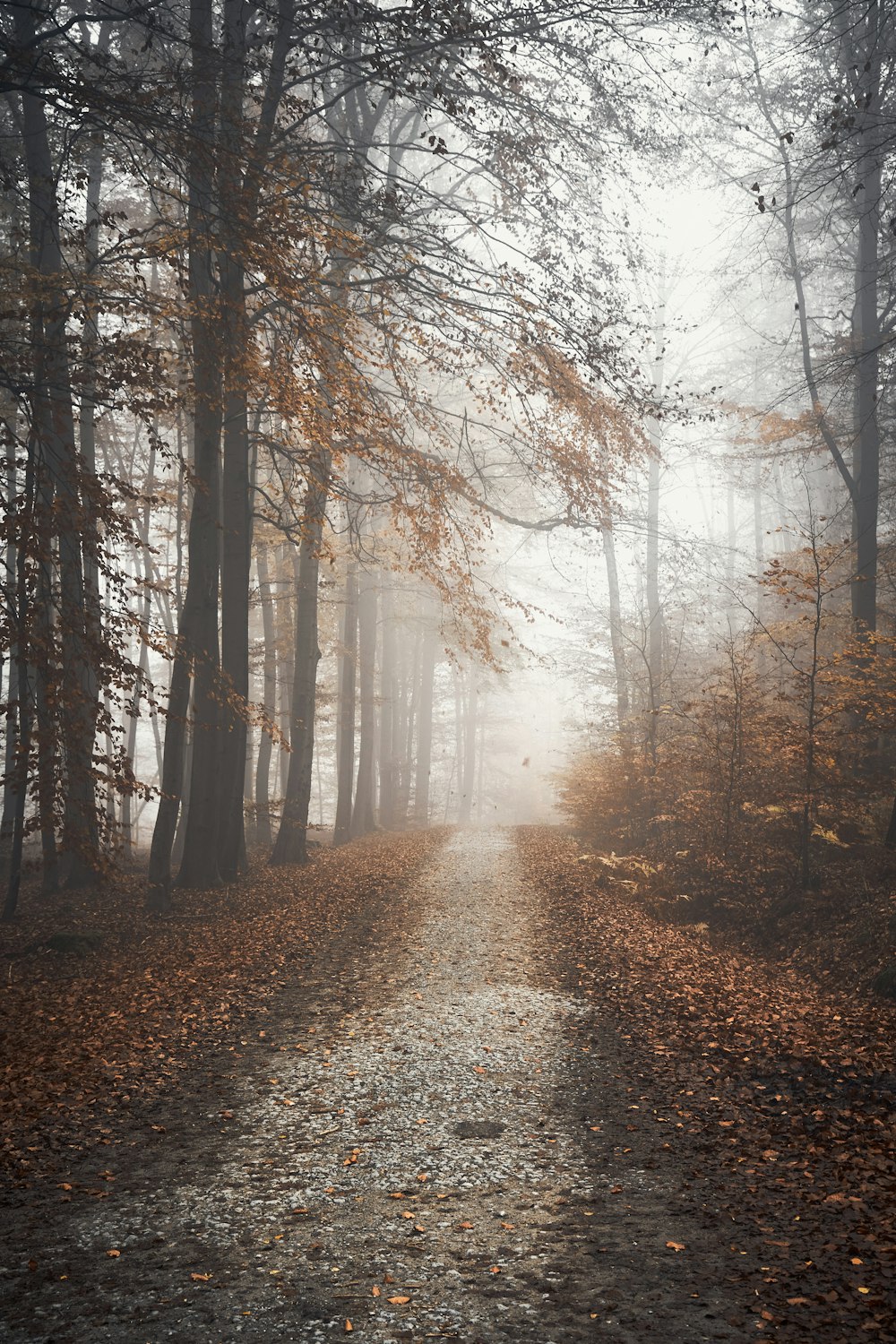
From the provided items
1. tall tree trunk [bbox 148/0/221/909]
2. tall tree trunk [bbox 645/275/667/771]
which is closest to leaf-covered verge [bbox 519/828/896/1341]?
tall tree trunk [bbox 148/0/221/909]

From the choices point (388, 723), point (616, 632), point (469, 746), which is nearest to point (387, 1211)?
point (616, 632)

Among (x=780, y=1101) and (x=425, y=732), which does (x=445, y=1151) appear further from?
(x=425, y=732)

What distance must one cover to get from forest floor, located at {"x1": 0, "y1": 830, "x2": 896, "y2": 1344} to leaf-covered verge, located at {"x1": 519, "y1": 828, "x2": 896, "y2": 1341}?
0.02 metres

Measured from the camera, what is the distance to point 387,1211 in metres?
3.86

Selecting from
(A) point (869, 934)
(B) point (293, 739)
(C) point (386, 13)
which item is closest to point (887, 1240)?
(A) point (869, 934)

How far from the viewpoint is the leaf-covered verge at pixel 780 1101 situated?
130 inches

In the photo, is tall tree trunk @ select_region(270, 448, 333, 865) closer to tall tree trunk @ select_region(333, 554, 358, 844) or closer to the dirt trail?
tall tree trunk @ select_region(333, 554, 358, 844)

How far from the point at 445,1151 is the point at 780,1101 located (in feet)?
6.71

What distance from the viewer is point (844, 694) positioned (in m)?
9.85

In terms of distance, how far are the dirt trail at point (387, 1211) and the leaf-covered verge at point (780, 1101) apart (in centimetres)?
26

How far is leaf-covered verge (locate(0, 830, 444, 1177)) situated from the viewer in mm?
5012

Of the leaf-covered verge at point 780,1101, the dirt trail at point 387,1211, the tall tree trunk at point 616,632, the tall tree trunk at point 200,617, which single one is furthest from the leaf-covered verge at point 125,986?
the tall tree trunk at point 616,632

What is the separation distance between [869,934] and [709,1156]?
4.47 m

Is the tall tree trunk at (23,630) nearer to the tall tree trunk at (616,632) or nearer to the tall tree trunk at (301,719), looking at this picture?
the tall tree trunk at (301,719)
